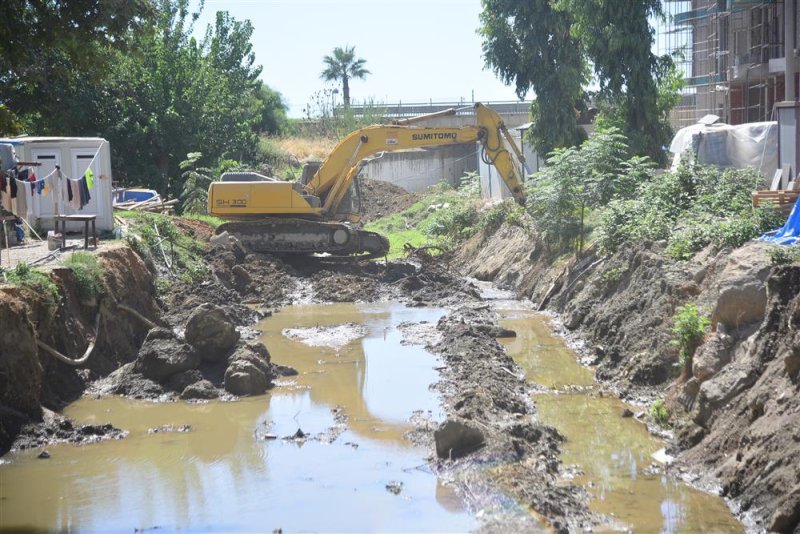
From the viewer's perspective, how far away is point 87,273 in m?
16.6

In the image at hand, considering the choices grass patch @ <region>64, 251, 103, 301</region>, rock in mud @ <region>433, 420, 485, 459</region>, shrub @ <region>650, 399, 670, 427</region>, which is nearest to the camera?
rock in mud @ <region>433, 420, 485, 459</region>

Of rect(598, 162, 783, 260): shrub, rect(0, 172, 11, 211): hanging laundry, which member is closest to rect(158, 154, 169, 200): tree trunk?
rect(0, 172, 11, 211): hanging laundry

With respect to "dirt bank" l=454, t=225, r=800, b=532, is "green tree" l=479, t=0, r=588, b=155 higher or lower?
higher

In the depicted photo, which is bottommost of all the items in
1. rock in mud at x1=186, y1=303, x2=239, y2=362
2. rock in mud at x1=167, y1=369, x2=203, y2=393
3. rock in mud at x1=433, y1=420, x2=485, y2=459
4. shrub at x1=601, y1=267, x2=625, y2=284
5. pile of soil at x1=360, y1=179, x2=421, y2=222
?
rock in mud at x1=167, y1=369, x2=203, y2=393

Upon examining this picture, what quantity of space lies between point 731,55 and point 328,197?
15.7 metres

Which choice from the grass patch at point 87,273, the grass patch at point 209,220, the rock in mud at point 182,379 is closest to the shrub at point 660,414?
the rock in mud at point 182,379

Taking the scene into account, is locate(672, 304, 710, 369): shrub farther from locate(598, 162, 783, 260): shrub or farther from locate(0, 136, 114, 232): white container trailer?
locate(0, 136, 114, 232): white container trailer

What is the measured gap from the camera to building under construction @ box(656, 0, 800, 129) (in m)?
30.9

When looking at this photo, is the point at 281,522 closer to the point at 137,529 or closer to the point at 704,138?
the point at 137,529

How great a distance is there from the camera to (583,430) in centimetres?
1229

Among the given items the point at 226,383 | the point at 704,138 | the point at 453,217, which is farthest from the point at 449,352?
the point at 453,217

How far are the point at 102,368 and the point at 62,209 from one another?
5819 mm

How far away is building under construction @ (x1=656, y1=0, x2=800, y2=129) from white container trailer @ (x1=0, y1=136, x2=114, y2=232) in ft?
54.0

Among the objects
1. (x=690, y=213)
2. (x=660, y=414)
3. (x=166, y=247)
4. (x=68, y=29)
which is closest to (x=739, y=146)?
(x=690, y=213)
